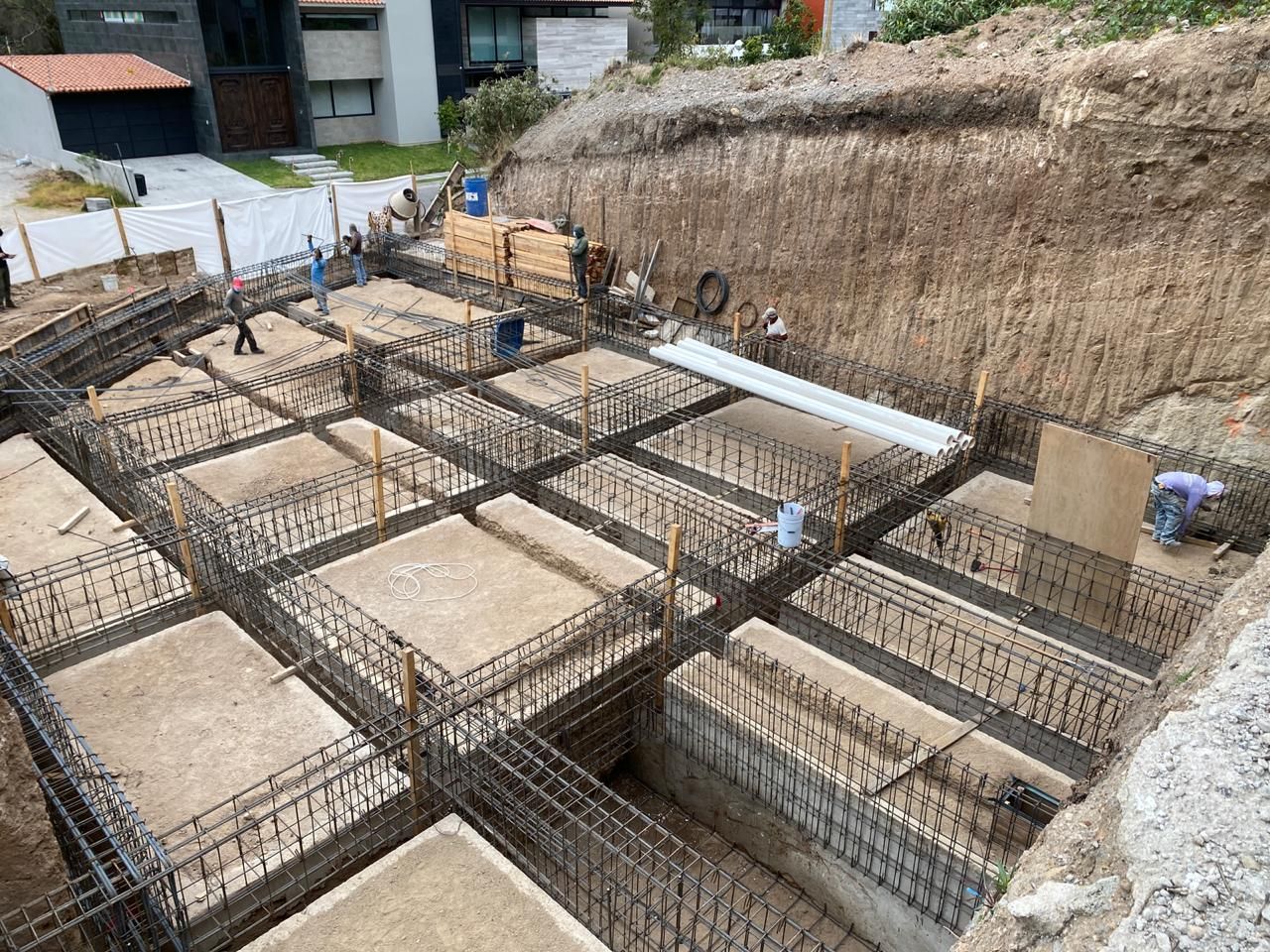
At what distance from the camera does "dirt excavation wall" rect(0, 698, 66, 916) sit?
18.4 feet

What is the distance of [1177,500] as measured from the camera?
11.2m

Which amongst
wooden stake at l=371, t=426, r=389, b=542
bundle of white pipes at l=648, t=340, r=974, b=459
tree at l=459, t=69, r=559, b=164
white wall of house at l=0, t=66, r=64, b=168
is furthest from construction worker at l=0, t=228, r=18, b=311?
tree at l=459, t=69, r=559, b=164

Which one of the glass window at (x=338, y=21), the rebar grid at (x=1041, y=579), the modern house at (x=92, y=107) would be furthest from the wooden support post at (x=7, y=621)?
the glass window at (x=338, y=21)

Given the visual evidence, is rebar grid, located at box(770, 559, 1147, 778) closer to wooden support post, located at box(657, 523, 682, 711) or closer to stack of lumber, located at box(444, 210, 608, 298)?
wooden support post, located at box(657, 523, 682, 711)

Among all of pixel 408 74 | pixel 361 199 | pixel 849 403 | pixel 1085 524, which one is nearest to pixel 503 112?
pixel 361 199

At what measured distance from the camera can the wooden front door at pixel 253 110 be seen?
32.0m

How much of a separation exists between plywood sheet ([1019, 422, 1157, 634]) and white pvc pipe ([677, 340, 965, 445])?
1.68 m

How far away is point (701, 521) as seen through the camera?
37.0 ft

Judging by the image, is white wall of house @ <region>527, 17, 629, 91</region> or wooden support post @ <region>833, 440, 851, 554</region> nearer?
wooden support post @ <region>833, 440, 851, 554</region>

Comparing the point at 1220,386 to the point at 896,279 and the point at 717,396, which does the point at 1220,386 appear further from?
the point at 717,396

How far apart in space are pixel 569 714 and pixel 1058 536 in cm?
600

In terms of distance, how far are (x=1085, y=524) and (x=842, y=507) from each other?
2.68 m

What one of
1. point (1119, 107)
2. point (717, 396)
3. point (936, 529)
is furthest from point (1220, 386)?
point (717, 396)

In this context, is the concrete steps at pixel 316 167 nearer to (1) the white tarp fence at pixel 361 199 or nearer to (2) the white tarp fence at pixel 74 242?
(1) the white tarp fence at pixel 361 199
